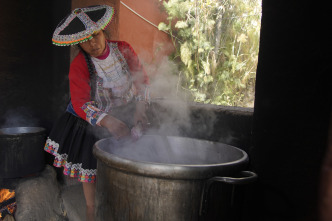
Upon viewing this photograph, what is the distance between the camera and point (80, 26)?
6.84 feet

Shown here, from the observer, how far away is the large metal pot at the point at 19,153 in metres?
3.38

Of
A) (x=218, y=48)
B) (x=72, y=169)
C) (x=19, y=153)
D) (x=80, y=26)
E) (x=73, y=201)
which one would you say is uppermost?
(x=218, y=48)

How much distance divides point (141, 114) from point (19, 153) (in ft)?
6.69

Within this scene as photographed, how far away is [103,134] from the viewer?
8.25 feet

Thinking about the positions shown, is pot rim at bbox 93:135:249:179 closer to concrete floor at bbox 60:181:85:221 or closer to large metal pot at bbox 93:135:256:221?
large metal pot at bbox 93:135:256:221

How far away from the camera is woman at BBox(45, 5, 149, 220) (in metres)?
2.16

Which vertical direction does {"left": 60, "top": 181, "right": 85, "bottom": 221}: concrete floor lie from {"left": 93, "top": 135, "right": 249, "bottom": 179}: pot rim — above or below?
below

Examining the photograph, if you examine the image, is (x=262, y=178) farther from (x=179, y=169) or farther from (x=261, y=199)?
(x=179, y=169)

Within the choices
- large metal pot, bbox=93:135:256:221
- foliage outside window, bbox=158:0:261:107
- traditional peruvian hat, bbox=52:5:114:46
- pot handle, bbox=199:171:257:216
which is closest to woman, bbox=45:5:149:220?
traditional peruvian hat, bbox=52:5:114:46

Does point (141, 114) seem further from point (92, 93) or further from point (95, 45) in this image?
point (95, 45)

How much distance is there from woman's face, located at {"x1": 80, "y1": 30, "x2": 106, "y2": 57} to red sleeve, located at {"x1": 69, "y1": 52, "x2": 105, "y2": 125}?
100mm

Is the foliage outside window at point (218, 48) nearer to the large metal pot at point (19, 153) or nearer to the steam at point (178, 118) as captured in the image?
the steam at point (178, 118)

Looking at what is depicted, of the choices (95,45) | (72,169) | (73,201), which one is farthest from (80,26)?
(73,201)

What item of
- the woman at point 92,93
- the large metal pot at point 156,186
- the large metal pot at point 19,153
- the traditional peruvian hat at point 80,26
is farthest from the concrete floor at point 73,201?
the traditional peruvian hat at point 80,26
